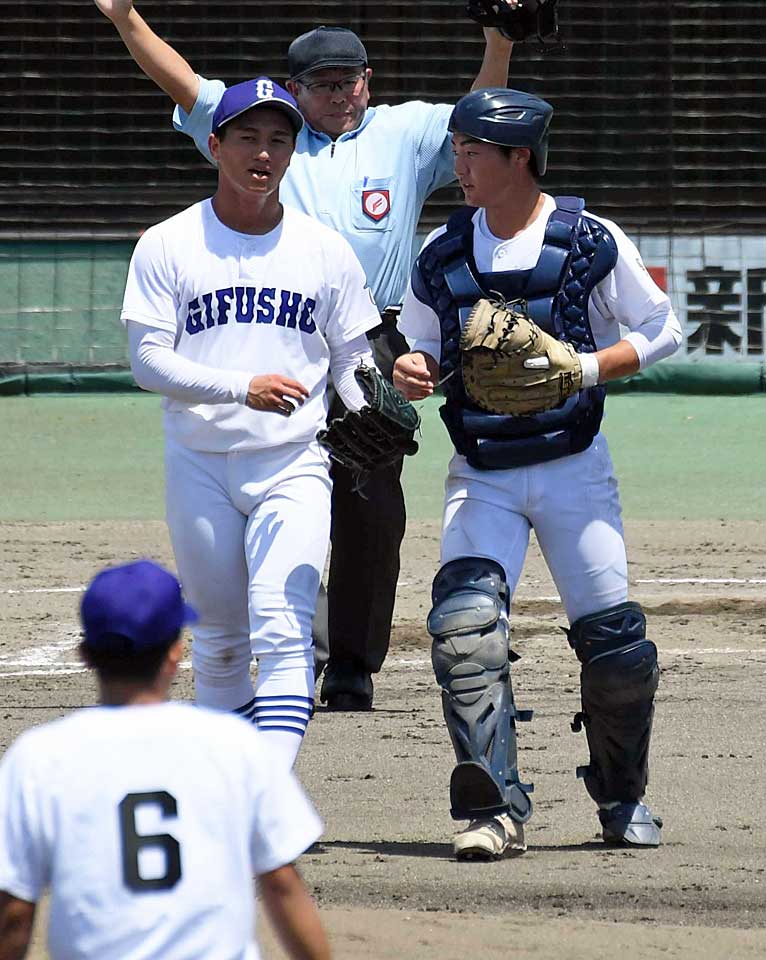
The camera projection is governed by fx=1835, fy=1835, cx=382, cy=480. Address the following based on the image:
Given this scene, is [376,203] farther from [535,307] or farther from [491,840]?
[491,840]

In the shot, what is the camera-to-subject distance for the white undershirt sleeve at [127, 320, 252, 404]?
4.59m

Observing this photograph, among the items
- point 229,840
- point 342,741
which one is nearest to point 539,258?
point 342,741

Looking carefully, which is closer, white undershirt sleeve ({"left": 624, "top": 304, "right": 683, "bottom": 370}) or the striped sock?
the striped sock

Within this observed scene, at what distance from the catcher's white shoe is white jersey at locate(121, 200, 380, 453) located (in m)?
1.10

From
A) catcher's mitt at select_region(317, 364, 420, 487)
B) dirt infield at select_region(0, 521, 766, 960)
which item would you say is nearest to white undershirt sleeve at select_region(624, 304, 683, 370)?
catcher's mitt at select_region(317, 364, 420, 487)

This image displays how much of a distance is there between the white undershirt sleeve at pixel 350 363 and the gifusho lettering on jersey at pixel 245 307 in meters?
0.23

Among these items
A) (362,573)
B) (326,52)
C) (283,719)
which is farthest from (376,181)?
(283,719)

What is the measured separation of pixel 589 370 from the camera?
15.7ft

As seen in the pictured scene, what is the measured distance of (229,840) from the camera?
2557mm

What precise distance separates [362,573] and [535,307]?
2.07 m

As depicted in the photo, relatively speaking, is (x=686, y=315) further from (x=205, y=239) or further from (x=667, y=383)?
(x=205, y=239)

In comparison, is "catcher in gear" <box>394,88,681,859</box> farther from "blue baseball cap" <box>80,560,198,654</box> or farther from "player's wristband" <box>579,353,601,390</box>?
"blue baseball cap" <box>80,560,198,654</box>

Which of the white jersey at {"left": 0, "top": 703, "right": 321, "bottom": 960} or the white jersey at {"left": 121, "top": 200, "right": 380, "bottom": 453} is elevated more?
the white jersey at {"left": 121, "top": 200, "right": 380, "bottom": 453}

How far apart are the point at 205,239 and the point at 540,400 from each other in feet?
3.18
